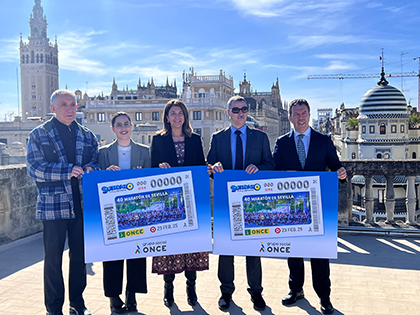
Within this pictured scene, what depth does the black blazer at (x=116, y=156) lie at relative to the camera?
16.1ft

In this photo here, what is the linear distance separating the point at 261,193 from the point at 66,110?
2.38m

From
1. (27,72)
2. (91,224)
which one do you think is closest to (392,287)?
(91,224)

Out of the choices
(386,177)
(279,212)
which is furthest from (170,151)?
(386,177)

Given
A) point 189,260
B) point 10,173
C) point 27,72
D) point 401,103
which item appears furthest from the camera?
point 27,72

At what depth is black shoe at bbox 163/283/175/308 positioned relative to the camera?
15.5 feet

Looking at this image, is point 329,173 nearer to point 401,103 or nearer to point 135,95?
point 401,103

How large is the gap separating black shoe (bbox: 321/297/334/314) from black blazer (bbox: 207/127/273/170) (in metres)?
1.58

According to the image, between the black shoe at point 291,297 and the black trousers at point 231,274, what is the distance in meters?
0.29

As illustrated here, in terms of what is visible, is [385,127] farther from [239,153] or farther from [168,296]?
[168,296]

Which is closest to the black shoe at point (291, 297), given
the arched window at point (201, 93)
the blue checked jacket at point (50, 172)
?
the blue checked jacket at point (50, 172)

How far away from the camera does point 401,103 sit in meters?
44.3

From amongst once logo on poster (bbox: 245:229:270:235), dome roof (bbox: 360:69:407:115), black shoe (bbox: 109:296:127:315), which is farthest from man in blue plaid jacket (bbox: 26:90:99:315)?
dome roof (bbox: 360:69:407:115)

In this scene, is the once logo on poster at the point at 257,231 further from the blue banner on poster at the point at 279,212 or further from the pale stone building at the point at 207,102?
the pale stone building at the point at 207,102

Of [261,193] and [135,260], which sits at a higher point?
[261,193]
